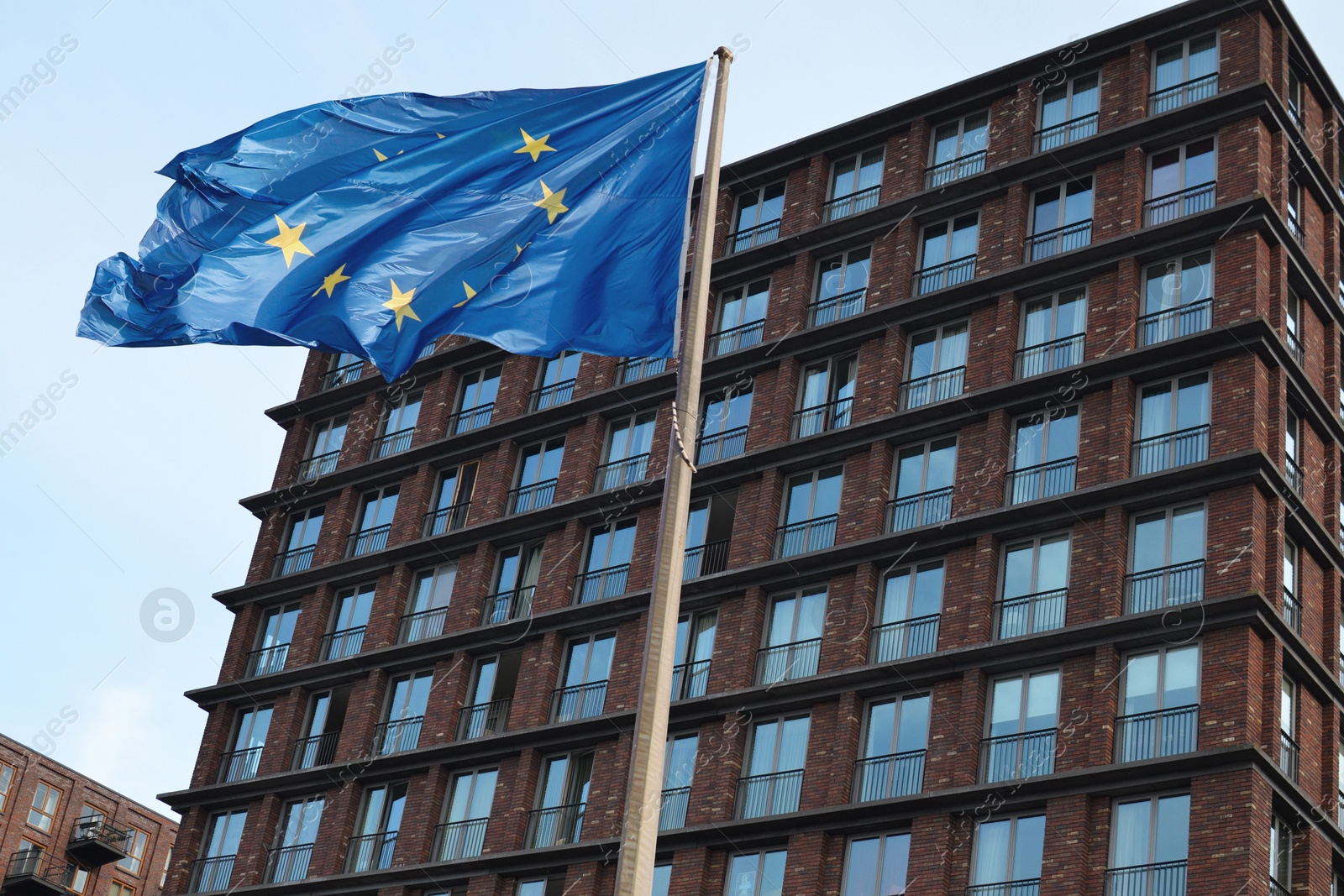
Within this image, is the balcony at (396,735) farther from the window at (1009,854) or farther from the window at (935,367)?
the window at (1009,854)

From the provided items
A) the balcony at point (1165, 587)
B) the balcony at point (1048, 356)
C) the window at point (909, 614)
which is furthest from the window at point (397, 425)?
the balcony at point (1165, 587)

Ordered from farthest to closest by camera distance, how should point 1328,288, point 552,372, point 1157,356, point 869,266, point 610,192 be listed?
point 552,372
point 869,266
point 1328,288
point 1157,356
point 610,192

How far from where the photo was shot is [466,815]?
48781 millimetres

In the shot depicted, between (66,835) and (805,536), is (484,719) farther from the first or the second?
(66,835)

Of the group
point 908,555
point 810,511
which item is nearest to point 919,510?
point 908,555

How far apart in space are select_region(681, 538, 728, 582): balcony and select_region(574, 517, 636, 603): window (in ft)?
7.14

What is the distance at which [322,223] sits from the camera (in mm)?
21281

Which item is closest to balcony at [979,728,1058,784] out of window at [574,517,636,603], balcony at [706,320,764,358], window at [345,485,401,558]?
window at [574,517,636,603]

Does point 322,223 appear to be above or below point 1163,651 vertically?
below

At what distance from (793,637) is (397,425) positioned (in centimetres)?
1904

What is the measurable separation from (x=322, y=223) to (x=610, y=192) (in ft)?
11.8

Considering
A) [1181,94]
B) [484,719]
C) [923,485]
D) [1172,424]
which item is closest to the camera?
[1172,424]

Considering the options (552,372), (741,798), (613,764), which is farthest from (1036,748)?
(552,372)

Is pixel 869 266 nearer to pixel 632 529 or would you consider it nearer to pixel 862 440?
pixel 862 440
